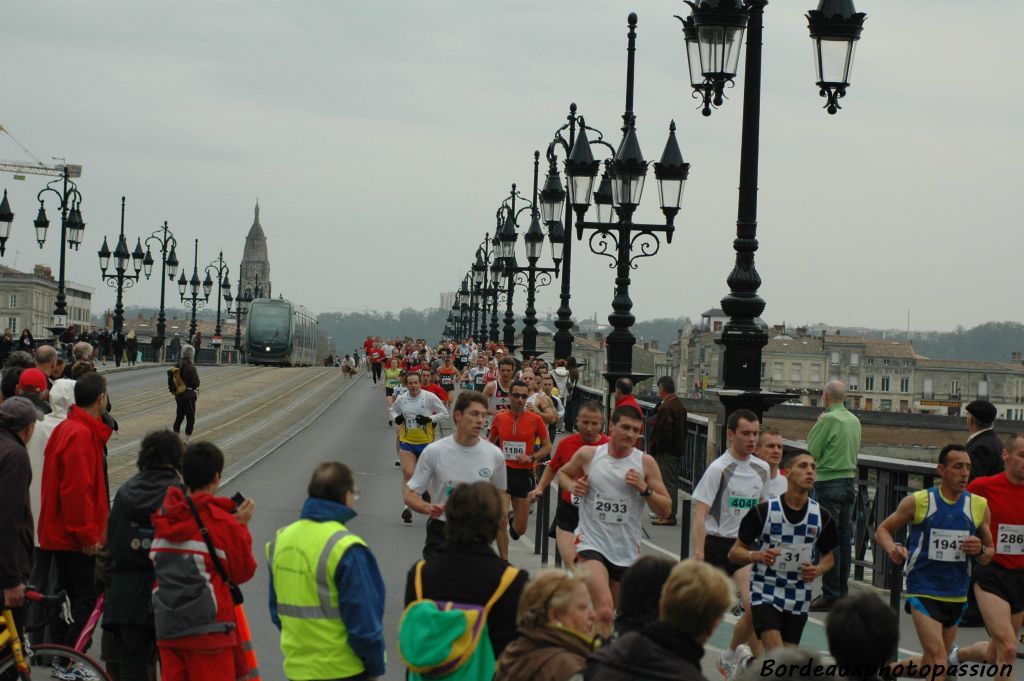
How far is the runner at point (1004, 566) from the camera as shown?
8.90 meters

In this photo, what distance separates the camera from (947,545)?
28.5 ft

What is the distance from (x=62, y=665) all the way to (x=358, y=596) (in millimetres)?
2174

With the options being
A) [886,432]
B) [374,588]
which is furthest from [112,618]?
[886,432]

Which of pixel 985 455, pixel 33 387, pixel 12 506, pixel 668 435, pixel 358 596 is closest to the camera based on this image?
pixel 358 596

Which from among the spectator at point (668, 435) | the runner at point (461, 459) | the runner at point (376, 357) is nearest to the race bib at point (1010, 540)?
the runner at point (461, 459)

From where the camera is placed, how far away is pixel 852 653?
4406 mm

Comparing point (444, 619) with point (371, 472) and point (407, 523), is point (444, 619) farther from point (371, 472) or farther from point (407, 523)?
point (371, 472)

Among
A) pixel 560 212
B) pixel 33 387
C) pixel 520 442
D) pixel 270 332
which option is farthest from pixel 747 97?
pixel 270 332

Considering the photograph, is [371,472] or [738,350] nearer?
[738,350]

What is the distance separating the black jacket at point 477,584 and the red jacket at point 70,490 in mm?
3084

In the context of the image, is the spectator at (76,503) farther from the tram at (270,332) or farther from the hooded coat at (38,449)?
the tram at (270,332)

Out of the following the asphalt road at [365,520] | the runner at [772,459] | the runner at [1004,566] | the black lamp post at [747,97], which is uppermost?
the black lamp post at [747,97]

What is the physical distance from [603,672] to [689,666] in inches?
10.3

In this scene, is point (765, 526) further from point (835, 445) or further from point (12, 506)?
point (835, 445)
